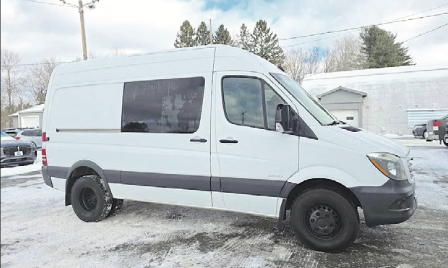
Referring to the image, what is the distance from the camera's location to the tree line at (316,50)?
113ft

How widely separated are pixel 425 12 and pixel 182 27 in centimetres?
2520

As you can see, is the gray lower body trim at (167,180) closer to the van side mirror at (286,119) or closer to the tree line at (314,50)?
the van side mirror at (286,119)

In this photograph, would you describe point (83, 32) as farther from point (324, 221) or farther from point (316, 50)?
point (316, 50)

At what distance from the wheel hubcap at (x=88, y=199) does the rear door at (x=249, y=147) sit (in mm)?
2188

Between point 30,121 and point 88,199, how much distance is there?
1300 inches

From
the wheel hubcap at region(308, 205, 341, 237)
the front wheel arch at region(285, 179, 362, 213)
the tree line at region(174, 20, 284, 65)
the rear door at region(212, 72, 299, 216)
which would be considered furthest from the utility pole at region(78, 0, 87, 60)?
the tree line at region(174, 20, 284, 65)

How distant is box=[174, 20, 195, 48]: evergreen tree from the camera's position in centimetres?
3478

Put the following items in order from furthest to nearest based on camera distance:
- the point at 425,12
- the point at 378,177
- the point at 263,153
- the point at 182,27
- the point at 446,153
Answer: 1. the point at 182,27
2. the point at 425,12
3. the point at 446,153
4. the point at 263,153
5. the point at 378,177

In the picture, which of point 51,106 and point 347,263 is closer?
point 347,263

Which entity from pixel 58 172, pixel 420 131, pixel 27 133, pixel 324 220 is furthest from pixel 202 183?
pixel 420 131

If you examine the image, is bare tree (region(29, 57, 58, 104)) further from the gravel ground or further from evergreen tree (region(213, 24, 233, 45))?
evergreen tree (region(213, 24, 233, 45))

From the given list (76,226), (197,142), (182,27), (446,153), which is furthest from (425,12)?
(182,27)

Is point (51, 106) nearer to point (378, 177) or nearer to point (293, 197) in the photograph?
point (293, 197)

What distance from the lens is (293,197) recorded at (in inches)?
142
